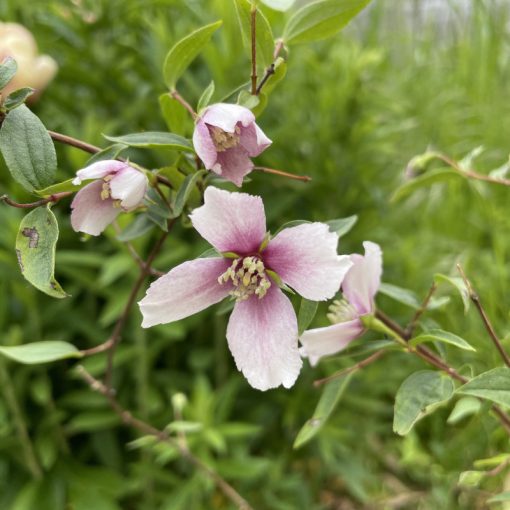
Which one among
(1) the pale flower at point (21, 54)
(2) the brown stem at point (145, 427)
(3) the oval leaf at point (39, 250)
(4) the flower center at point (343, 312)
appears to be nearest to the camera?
(3) the oval leaf at point (39, 250)

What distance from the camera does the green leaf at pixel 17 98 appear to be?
0.34 meters

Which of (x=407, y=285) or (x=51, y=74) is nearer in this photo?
(x=51, y=74)

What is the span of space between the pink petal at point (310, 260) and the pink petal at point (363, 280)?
0.06 metres

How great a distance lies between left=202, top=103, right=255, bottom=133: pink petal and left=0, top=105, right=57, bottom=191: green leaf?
83mm

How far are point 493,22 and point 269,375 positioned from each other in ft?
4.59

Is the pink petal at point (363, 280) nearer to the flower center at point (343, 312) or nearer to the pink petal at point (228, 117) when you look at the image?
the flower center at point (343, 312)

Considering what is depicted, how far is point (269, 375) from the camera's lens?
1.12 feet

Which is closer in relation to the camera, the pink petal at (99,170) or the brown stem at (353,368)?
the pink petal at (99,170)

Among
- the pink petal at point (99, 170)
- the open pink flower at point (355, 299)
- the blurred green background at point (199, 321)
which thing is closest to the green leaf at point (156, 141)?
the pink petal at point (99, 170)

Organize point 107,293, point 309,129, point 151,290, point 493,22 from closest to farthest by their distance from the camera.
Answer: point 151,290
point 107,293
point 309,129
point 493,22

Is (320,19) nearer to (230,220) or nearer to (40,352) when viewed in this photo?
(230,220)

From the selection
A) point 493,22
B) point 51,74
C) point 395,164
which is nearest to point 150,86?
point 51,74

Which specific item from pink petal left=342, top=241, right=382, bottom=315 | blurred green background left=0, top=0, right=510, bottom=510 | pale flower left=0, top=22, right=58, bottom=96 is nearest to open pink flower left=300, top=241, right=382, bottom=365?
pink petal left=342, top=241, right=382, bottom=315

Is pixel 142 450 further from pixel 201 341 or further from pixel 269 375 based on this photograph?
pixel 269 375
